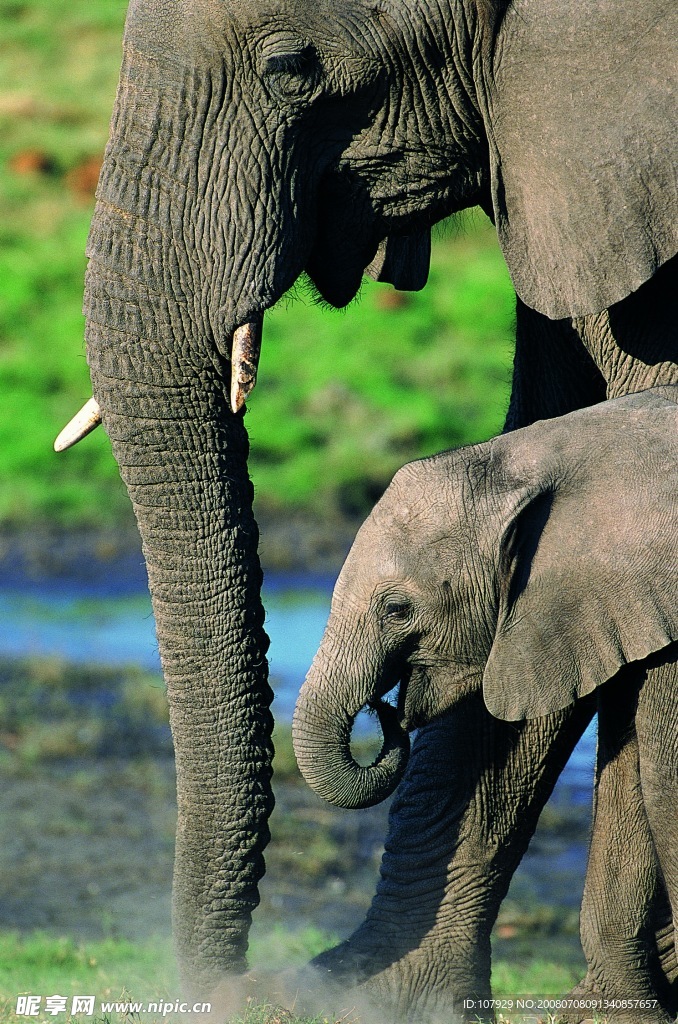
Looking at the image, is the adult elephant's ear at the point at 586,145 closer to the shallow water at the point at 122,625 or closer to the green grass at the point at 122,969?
the green grass at the point at 122,969

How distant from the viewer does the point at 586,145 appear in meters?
3.57

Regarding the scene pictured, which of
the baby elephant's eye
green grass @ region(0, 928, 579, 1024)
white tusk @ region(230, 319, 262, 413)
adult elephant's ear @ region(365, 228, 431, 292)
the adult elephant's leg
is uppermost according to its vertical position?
adult elephant's ear @ region(365, 228, 431, 292)

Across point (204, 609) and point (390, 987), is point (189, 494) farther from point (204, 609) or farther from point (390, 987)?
point (390, 987)

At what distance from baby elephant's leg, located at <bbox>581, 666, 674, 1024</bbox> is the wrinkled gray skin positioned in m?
0.26

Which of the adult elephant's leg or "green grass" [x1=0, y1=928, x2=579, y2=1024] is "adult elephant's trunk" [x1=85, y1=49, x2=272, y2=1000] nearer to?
"green grass" [x1=0, y1=928, x2=579, y2=1024]

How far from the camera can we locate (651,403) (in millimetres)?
3693

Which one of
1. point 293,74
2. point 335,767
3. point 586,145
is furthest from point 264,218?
point 335,767

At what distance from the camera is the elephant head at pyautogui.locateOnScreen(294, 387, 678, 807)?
354cm

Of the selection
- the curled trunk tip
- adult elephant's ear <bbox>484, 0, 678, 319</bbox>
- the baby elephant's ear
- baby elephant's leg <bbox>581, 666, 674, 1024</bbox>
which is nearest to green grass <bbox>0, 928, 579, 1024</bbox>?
baby elephant's leg <bbox>581, 666, 674, 1024</bbox>

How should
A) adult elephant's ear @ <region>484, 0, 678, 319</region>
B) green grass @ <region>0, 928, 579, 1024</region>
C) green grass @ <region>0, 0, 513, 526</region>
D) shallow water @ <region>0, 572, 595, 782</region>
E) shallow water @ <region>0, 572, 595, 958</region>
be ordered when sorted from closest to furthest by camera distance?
1. adult elephant's ear @ <region>484, 0, 678, 319</region>
2. green grass @ <region>0, 928, 579, 1024</region>
3. shallow water @ <region>0, 572, 595, 958</region>
4. shallow water @ <region>0, 572, 595, 782</region>
5. green grass @ <region>0, 0, 513, 526</region>

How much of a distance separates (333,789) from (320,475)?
700cm

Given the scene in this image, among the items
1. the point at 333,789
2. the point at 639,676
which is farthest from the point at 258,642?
the point at 639,676

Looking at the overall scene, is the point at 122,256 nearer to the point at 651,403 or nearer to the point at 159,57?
the point at 159,57

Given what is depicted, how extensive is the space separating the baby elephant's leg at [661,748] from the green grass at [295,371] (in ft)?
18.4
